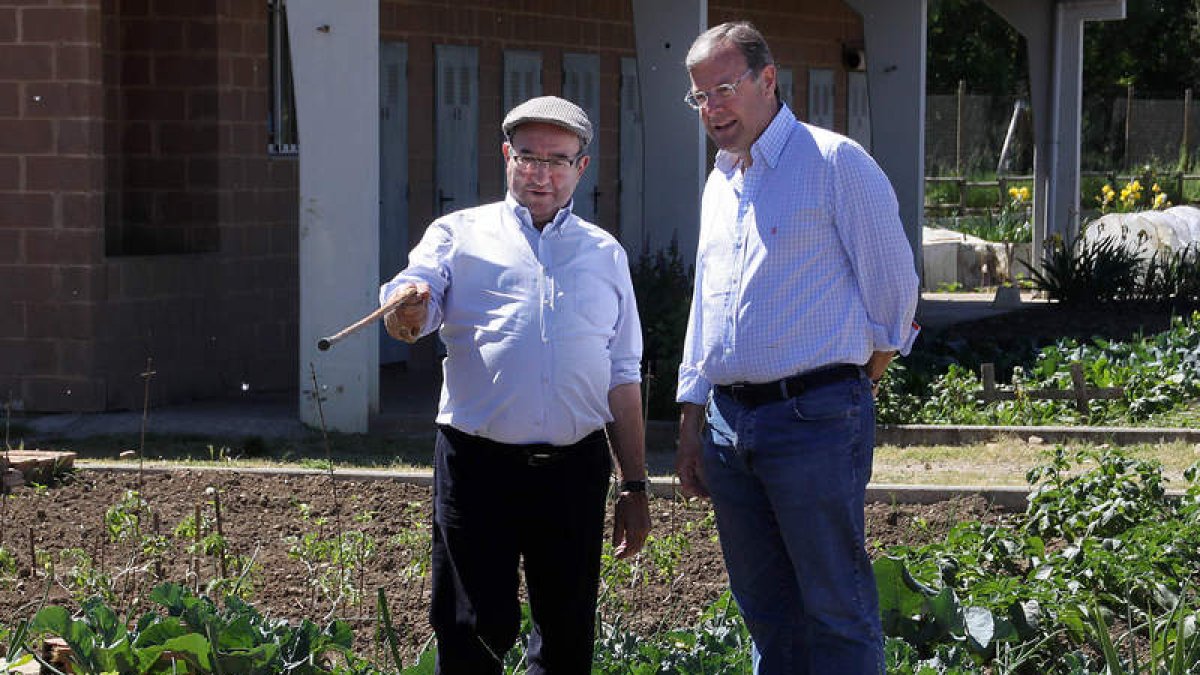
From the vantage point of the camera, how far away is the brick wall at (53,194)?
37.4ft

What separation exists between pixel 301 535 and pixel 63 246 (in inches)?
176

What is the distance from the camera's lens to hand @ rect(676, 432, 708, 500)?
4887 millimetres

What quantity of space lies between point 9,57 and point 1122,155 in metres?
27.3

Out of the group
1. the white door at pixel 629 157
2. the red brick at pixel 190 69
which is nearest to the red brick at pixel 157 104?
the red brick at pixel 190 69

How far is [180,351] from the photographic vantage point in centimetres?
1223

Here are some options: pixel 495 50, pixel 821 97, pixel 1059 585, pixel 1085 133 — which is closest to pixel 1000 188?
pixel 1085 133

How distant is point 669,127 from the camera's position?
13.1m

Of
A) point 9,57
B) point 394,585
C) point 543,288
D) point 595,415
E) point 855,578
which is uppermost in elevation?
point 9,57

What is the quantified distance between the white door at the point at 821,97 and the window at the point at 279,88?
8520 mm

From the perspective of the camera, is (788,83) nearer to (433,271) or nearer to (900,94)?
(900,94)

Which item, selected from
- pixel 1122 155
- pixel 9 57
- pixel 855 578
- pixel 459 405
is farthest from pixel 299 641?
pixel 1122 155

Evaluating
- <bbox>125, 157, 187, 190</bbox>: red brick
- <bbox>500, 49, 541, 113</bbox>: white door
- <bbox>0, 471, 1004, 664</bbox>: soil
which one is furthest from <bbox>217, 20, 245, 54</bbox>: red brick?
<bbox>0, 471, 1004, 664</bbox>: soil

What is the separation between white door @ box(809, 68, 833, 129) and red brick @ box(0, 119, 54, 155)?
10.6 m

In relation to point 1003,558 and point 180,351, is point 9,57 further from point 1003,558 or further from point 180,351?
point 1003,558
